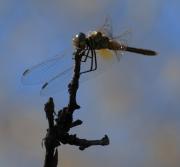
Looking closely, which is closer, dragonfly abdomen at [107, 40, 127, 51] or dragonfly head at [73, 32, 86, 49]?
dragonfly head at [73, 32, 86, 49]

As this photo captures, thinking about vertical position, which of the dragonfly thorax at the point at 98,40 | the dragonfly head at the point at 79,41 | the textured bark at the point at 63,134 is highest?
the dragonfly thorax at the point at 98,40

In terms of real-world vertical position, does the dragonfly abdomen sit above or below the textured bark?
above

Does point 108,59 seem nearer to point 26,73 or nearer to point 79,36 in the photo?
point 79,36

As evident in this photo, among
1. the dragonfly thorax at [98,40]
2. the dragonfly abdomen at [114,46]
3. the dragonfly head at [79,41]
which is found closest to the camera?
the dragonfly head at [79,41]

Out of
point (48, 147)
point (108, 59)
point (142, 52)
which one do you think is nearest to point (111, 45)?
point (108, 59)

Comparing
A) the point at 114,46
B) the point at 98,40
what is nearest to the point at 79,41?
the point at 98,40

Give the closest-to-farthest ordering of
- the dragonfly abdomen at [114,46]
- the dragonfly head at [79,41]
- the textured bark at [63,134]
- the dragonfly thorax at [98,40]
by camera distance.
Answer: the textured bark at [63,134]
the dragonfly head at [79,41]
the dragonfly thorax at [98,40]
the dragonfly abdomen at [114,46]

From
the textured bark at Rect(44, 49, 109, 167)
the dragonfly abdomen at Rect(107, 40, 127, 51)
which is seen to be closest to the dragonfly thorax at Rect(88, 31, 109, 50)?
the dragonfly abdomen at Rect(107, 40, 127, 51)

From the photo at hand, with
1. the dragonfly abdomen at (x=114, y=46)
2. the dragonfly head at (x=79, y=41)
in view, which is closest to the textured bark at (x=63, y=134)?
the dragonfly head at (x=79, y=41)

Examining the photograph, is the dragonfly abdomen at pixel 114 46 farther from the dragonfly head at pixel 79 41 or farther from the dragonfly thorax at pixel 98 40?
the dragonfly head at pixel 79 41

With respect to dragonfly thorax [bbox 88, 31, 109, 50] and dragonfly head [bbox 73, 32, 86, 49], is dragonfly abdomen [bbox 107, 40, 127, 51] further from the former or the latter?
dragonfly head [bbox 73, 32, 86, 49]

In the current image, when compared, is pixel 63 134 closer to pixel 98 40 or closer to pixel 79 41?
pixel 79 41
